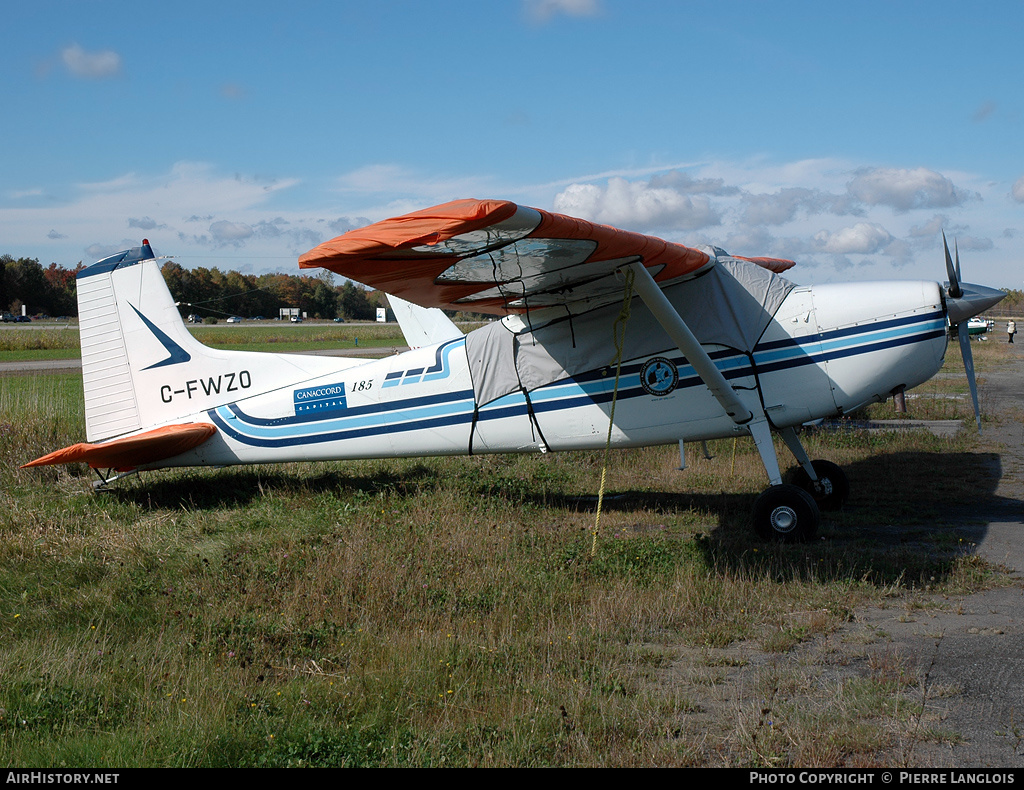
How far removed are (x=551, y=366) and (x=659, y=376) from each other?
1187 mm

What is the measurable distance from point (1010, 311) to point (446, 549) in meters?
149

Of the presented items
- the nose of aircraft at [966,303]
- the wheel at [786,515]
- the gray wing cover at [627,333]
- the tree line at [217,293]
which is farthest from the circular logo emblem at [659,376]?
the tree line at [217,293]

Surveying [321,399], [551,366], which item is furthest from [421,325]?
[551,366]

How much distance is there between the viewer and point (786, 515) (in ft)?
23.8

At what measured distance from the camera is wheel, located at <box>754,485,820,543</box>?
282 inches

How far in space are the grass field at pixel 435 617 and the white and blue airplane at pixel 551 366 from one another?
0.71 metres

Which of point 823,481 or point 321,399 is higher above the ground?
point 321,399

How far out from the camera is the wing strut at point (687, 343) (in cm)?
654

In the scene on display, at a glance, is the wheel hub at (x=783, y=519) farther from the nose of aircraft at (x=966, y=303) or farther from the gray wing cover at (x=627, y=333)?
the nose of aircraft at (x=966, y=303)

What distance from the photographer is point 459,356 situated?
8688mm

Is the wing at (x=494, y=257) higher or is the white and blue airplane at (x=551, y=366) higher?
the wing at (x=494, y=257)

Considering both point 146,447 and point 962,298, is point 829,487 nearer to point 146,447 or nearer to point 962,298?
point 962,298
